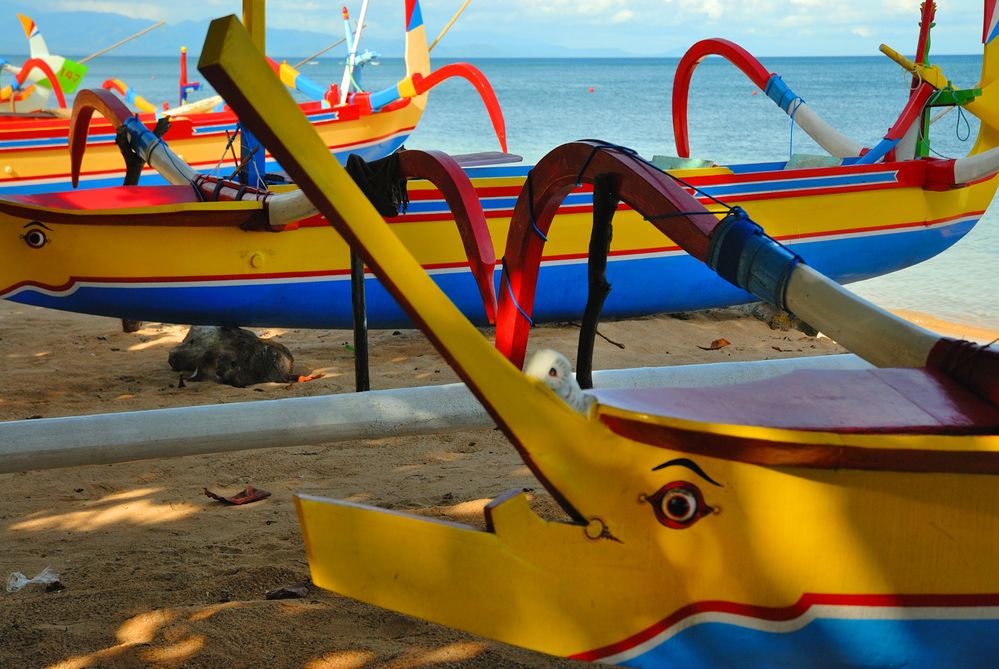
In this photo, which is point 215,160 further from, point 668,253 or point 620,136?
point 620,136

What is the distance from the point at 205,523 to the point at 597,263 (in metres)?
1.41

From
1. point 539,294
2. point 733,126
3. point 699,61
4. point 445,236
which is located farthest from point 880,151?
point 733,126

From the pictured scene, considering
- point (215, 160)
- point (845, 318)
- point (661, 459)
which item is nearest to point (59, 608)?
point (661, 459)

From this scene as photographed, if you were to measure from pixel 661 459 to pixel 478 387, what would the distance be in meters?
0.27

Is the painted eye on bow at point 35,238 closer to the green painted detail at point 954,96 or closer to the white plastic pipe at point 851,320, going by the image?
the white plastic pipe at point 851,320

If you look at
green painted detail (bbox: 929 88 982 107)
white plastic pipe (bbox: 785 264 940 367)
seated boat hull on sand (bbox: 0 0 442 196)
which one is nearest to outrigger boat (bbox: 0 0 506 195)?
seated boat hull on sand (bbox: 0 0 442 196)

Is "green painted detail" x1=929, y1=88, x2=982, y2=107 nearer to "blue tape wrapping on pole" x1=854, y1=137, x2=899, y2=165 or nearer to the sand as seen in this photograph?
"blue tape wrapping on pole" x1=854, y1=137, x2=899, y2=165

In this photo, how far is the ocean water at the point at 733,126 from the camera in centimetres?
955

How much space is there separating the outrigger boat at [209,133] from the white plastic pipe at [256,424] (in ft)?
14.9

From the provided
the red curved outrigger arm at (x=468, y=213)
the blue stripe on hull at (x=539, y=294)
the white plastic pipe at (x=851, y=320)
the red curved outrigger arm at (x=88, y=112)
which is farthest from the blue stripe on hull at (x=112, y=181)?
the white plastic pipe at (x=851, y=320)

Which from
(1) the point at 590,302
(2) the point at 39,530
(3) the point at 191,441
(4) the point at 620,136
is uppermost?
(1) the point at 590,302

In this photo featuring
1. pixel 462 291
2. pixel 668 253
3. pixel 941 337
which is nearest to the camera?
pixel 941 337

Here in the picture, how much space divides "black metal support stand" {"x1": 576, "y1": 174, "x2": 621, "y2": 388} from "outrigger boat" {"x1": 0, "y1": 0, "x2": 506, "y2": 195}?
4.66 m

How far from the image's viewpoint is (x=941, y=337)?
5.59ft
